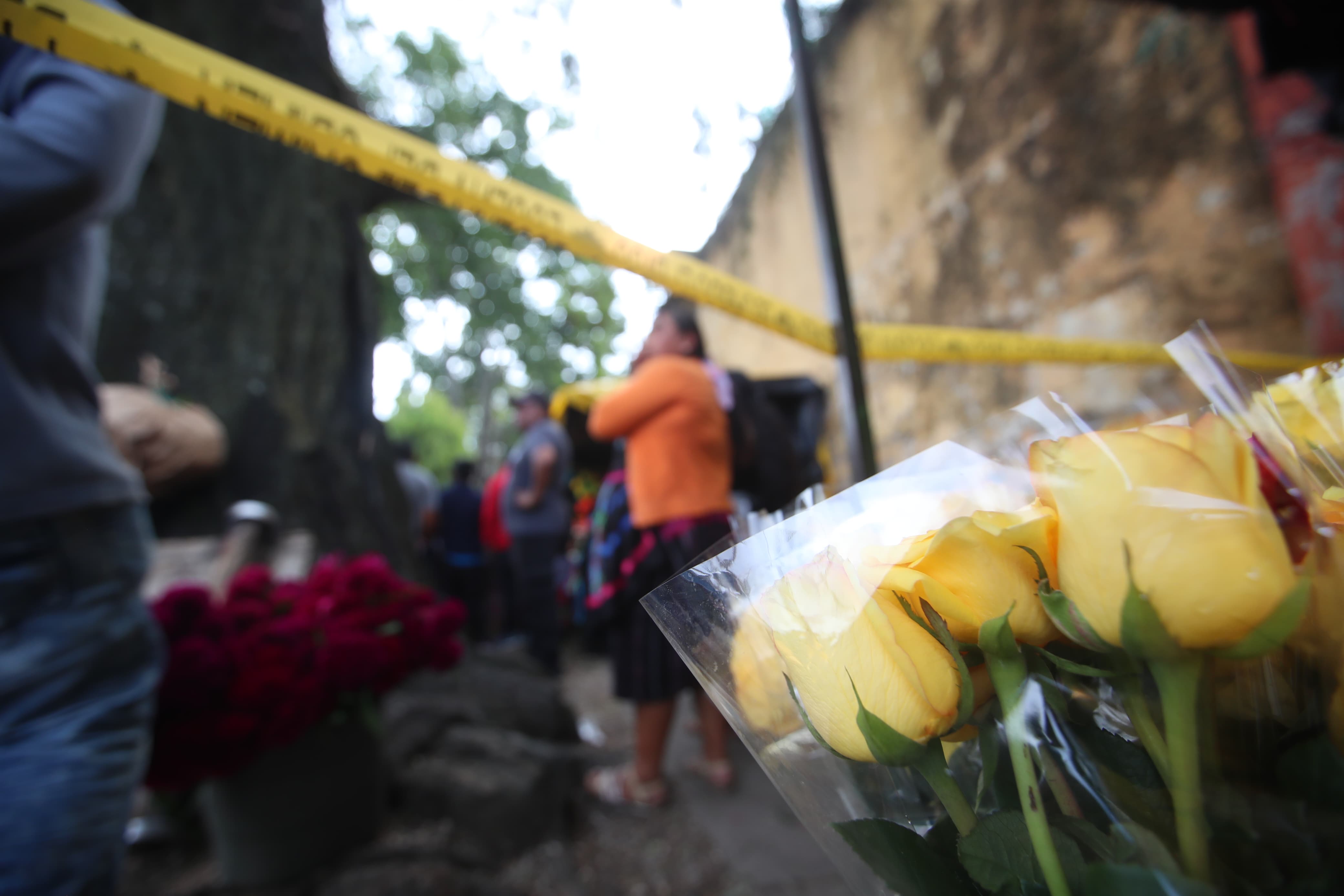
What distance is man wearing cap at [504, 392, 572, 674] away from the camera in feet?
11.9

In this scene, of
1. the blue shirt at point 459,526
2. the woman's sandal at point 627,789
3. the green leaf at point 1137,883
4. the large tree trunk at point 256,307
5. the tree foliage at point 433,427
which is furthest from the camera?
the tree foliage at point 433,427

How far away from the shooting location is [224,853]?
1474mm

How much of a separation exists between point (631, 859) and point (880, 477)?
1.84 m

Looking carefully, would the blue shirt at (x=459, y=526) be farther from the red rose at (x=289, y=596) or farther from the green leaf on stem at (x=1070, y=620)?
the green leaf on stem at (x=1070, y=620)

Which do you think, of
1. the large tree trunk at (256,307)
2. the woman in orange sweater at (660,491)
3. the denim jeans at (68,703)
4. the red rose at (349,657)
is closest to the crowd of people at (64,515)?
the denim jeans at (68,703)

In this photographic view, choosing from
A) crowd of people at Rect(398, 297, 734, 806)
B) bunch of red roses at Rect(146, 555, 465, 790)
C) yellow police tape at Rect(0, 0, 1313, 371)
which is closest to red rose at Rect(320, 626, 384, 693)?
bunch of red roses at Rect(146, 555, 465, 790)

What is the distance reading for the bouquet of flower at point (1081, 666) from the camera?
0.27 m

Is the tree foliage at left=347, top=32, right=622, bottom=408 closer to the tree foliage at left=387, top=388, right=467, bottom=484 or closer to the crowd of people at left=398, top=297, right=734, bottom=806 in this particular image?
the crowd of people at left=398, top=297, right=734, bottom=806

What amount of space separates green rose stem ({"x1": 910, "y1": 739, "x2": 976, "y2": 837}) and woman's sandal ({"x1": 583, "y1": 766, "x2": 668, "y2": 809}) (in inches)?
79.4

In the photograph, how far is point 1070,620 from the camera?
30 cm

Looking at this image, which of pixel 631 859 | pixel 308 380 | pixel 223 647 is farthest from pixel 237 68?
Result: pixel 308 380

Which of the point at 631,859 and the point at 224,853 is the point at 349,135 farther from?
the point at 631,859

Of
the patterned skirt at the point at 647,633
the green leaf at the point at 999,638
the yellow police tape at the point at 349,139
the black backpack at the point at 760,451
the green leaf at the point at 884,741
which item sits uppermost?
the yellow police tape at the point at 349,139

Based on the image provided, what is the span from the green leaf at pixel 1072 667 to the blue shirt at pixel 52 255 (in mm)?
1091
